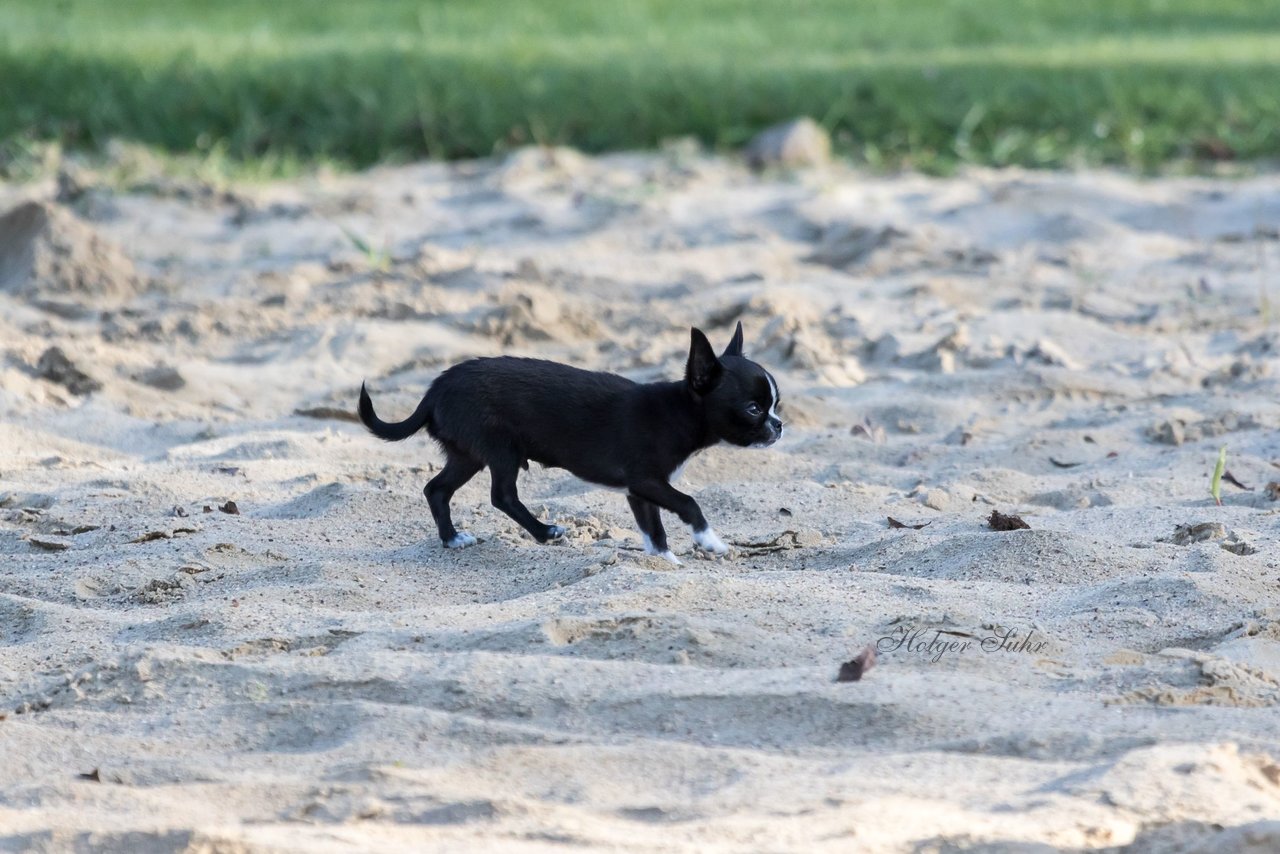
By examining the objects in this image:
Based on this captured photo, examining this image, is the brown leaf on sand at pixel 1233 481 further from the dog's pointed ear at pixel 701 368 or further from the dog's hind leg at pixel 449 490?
the dog's hind leg at pixel 449 490

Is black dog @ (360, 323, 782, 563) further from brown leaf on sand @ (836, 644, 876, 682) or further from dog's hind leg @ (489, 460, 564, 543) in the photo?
brown leaf on sand @ (836, 644, 876, 682)

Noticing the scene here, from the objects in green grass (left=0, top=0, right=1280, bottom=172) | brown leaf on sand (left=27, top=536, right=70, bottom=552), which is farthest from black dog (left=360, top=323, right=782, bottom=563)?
green grass (left=0, top=0, right=1280, bottom=172)

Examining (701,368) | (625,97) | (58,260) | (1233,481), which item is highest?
(701,368)

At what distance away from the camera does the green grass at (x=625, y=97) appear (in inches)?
426

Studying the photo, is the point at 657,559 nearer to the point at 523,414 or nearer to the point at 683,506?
the point at 683,506

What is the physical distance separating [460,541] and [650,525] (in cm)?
50

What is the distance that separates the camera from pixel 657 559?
4594mm

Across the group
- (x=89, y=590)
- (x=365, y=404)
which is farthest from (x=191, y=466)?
(x=89, y=590)

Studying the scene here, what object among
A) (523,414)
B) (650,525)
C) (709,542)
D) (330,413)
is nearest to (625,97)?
(330,413)

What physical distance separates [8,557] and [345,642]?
1.20 metres

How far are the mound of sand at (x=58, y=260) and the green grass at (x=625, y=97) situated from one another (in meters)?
2.26

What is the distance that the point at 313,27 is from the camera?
48.9 ft

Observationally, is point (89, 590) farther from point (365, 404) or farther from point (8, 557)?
point (365, 404)
